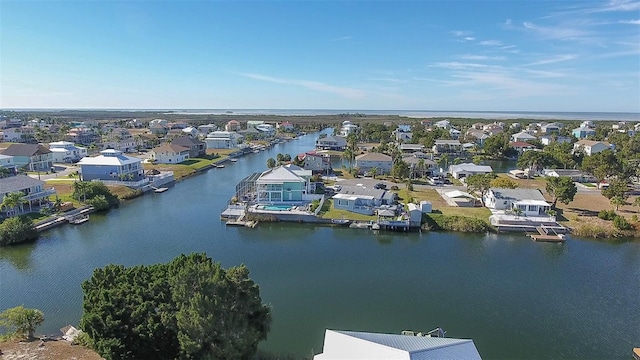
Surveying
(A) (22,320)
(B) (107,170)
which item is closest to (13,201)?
(B) (107,170)

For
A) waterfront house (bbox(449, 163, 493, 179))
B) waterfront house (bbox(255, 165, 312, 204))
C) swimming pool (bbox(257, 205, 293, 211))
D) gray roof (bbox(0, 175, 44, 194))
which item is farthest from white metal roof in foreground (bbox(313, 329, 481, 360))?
waterfront house (bbox(449, 163, 493, 179))

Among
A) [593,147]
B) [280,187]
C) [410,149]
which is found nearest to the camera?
[280,187]

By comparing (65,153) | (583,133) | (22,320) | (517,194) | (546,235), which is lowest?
(546,235)

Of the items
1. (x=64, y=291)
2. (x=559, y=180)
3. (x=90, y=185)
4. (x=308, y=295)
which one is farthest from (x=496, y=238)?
(x=90, y=185)

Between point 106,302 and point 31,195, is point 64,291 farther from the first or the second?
point 31,195

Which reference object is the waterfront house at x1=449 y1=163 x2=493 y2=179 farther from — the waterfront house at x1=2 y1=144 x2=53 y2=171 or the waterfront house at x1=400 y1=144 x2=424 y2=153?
the waterfront house at x1=2 y1=144 x2=53 y2=171

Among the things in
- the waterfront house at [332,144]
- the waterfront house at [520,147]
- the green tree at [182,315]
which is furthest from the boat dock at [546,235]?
the waterfront house at [332,144]

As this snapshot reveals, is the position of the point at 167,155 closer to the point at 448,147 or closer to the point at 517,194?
the point at 517,194
